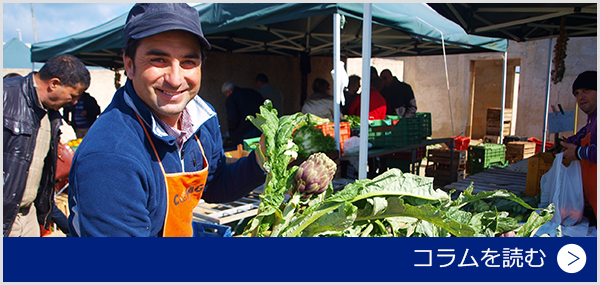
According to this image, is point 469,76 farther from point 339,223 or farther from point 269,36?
point 339,223

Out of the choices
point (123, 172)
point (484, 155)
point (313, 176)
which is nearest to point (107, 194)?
point (123, 172)

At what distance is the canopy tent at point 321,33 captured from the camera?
4293 millimetres

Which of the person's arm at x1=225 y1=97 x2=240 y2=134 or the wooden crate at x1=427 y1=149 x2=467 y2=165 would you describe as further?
the wooden crate at x1=427 y1=149 x2=467 y2=165

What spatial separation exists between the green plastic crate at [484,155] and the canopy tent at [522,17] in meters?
1.92

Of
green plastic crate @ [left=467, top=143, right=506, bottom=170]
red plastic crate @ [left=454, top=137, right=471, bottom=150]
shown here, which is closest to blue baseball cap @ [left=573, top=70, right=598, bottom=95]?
green plastic crate @ [left=467, top=143, right=506, bottom=170]

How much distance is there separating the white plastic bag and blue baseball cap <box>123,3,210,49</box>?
9.59 feet

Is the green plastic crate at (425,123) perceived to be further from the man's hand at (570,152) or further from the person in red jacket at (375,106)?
the man's hand at (570,152)

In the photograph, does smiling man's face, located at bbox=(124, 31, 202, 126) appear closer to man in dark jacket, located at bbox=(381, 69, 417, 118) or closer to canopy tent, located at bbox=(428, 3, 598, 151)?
canopy tent, located at bbox=(428, 3, 598, 151)

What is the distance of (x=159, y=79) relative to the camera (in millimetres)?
1180

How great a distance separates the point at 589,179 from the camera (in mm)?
2918

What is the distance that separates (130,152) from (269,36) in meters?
7.01

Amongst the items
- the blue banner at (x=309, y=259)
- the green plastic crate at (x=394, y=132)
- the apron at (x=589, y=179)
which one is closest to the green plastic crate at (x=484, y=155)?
the green plastic crate at (x=394, y=132)

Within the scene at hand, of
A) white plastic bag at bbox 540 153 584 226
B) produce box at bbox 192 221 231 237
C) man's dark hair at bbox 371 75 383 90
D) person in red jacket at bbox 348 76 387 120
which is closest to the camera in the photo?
produce box at bbox 192 221 231 237

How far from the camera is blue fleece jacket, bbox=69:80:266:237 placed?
1.02m
